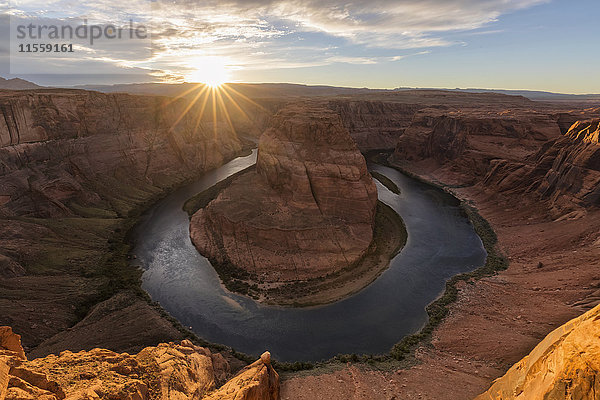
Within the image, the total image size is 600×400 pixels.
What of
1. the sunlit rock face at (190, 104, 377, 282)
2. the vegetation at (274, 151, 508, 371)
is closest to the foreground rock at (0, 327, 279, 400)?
the vegetation at (274, 151, 508, 371)

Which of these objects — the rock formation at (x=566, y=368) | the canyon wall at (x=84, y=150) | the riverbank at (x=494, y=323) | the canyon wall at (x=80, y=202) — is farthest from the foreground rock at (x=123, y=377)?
the canyon wall at (x=84, y=150)

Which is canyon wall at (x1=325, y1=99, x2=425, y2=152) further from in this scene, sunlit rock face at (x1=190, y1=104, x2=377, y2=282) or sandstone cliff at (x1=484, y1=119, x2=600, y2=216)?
sunlit rock face at (x1=190, y1=104, x2=377, y2=282)

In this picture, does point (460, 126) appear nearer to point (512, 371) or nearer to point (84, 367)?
point (512, 371)

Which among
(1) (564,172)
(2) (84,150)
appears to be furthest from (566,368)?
(2) (84,150)

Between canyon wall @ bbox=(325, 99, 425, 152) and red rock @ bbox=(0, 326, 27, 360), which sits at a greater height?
canyon wall @ bbox=(325, 99, 425, 152)

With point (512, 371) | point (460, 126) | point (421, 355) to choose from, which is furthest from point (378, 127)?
point (512, 371)

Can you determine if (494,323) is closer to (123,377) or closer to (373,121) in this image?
(123,377)

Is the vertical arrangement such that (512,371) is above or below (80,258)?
above
